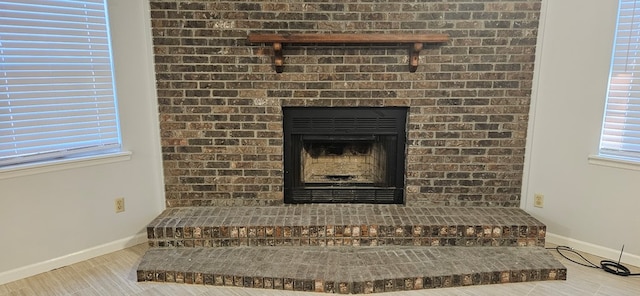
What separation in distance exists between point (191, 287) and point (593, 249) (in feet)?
9.19

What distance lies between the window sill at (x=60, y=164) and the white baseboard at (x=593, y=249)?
→ 328 centimetres

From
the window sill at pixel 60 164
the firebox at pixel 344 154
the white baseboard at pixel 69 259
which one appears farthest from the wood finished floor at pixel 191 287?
the firebox at pixel 344 154

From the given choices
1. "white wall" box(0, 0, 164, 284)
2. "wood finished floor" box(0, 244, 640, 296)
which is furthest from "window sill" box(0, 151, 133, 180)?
"wood finished floor" box(0, 244, 640, 296)

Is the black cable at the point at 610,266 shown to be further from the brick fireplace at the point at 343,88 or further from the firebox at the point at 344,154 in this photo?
the firebox at the point at 344,154

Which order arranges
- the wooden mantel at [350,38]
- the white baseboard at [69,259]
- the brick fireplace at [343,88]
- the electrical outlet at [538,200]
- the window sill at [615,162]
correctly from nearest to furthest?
1. the white baseboard at [69,259]
2. the window sill at [615,162]
3. the wooden mantel at [350,38]
4. the brick fireplace at [343,88]
5. the electrical outlet at [538,200]

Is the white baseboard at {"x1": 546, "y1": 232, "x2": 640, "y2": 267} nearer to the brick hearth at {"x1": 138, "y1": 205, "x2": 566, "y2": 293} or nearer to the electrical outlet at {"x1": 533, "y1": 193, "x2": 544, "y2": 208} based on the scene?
the electrical outlet at {"x1": 533, "y1": 193, "x2": 544, "y2": 208}

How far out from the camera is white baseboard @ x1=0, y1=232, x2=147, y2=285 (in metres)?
2.40

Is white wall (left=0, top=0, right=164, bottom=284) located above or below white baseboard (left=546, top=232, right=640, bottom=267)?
above

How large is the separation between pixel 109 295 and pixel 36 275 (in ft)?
2.14

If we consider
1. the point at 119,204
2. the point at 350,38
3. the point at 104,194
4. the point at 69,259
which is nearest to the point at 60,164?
the point at 104,194

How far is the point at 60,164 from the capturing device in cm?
250

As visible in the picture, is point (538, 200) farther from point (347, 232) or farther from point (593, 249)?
point (347, 232)

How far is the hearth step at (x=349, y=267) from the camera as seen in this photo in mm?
2261

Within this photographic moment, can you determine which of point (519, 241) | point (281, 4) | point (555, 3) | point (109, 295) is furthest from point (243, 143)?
point (555, 3)
